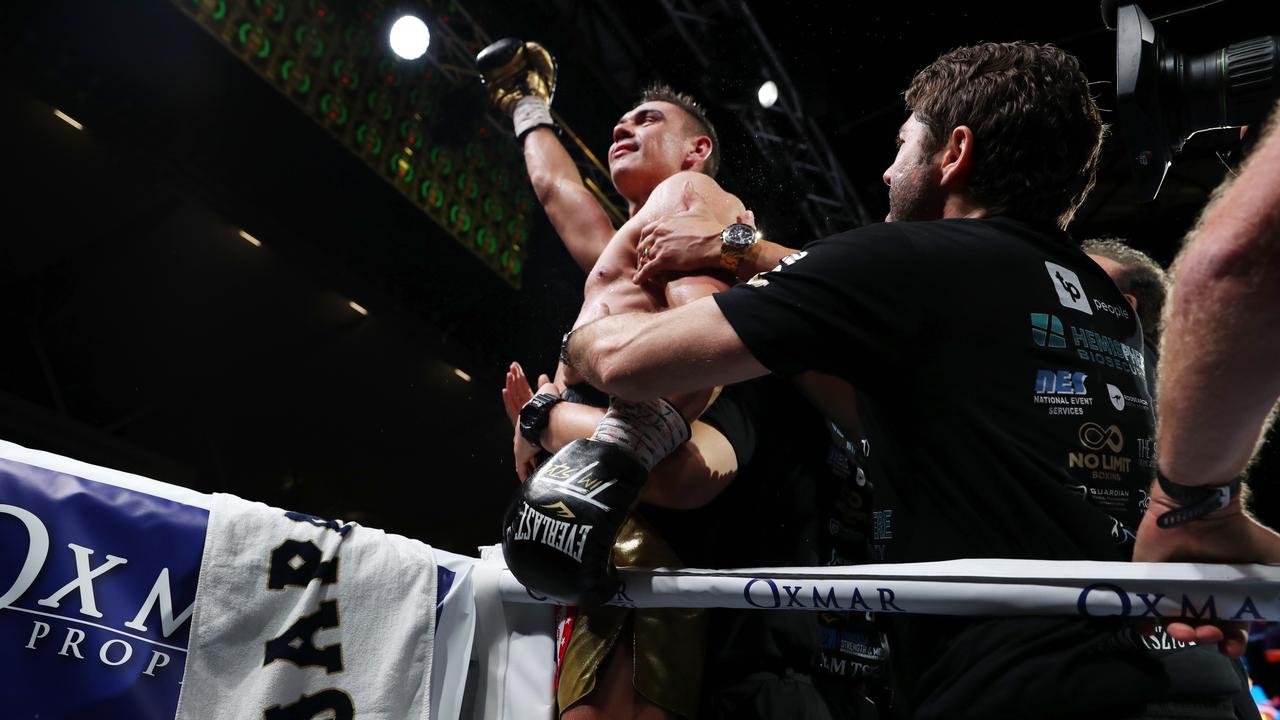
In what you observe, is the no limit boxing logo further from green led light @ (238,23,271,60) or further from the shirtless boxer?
green led light @ (238,23,271,60)

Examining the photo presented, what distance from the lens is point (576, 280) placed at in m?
5.99

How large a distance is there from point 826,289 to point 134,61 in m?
4.29

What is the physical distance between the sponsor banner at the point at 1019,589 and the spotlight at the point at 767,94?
4.21 meters

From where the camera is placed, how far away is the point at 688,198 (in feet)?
6.18

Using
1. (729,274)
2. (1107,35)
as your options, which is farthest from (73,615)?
(1107,35)

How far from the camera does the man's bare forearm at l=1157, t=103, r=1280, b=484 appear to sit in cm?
67

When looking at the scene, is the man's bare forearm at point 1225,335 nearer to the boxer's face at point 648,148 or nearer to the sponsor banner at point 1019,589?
the sponsor banner at point 1019,589

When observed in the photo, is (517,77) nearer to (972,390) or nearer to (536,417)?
(536,417)

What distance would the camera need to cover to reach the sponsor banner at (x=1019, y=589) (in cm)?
88

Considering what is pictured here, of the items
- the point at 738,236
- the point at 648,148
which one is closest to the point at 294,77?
the point at 648,148

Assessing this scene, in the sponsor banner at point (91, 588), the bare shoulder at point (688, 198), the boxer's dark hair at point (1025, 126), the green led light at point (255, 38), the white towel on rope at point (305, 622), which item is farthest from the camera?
the green led light at point (255, 38)

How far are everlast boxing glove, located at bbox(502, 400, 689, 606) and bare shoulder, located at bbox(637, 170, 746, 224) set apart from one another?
64 centimetres

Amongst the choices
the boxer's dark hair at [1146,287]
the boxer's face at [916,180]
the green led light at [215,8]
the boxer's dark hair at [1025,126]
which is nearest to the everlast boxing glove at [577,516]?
the boxer's face at [916,180]

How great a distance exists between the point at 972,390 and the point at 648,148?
145 centimetres
